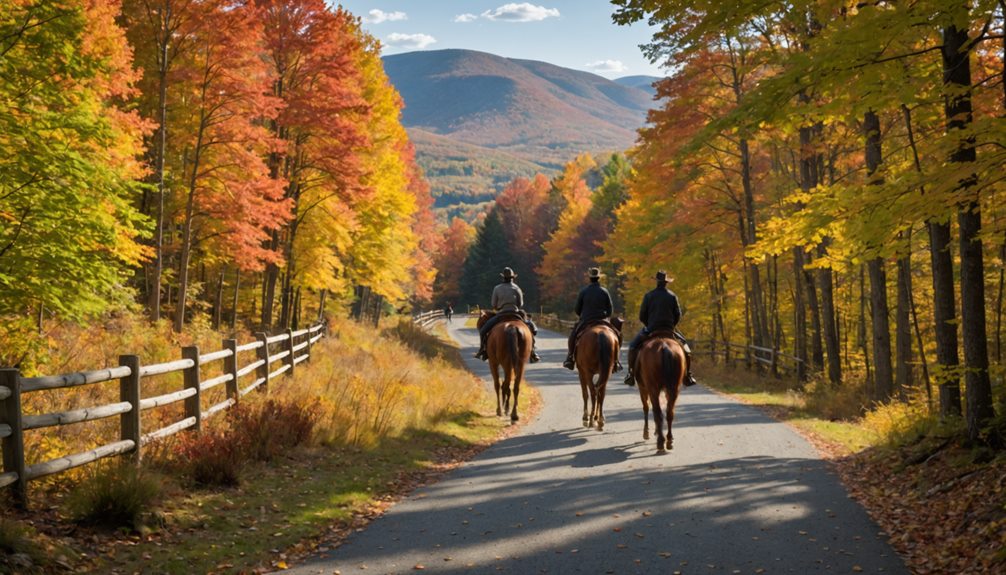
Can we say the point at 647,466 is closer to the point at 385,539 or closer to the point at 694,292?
the point at 385,539

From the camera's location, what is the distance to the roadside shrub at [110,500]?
6.98 metres

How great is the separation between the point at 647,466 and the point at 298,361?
34.1ft

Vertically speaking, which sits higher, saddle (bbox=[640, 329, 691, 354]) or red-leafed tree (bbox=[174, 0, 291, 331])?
red-leafed tree (bbox=[174, 0, 291, 331])

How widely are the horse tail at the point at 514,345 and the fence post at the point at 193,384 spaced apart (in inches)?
278

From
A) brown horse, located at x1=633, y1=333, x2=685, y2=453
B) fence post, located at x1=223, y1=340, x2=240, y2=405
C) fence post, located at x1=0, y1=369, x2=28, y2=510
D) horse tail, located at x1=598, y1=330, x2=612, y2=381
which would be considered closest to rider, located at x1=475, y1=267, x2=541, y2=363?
horse tail, located at x1=598, y1=330, x2=612, y2=381

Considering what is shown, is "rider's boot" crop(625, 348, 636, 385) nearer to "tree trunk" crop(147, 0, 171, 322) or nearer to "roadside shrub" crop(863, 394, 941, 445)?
"roadside shrub" crop(863, 394, 941, 445)

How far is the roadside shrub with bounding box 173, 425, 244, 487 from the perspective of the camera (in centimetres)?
888

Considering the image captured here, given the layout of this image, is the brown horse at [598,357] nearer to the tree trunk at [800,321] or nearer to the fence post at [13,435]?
the fence post at [13,435]

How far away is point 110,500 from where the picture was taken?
23.2ft

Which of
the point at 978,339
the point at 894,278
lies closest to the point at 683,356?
the point at 978,339

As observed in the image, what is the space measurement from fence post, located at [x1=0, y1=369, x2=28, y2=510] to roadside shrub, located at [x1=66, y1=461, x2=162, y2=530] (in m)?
0.42

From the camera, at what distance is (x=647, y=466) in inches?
441

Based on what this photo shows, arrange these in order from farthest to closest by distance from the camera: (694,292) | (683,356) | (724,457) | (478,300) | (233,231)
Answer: (478,300) < (694,292) < (233,231) < (683,356) < (724,457)

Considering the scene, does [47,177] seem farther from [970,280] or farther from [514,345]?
[970,280]
